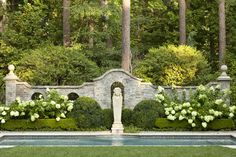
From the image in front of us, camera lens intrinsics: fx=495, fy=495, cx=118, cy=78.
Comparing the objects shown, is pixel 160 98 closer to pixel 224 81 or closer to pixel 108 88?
pixel 108 88

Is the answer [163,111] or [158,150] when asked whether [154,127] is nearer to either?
[163,111]

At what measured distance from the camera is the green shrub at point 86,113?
59.8ft

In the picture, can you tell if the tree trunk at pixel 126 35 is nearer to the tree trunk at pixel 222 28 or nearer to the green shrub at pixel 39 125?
the green shrub at pixel 39 125

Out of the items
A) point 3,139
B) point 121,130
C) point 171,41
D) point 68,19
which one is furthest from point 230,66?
point 3,139

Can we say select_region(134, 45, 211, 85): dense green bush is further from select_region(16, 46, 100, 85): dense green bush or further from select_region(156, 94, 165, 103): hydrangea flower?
select_region(156, 94, 165, 103): hydrangea flower

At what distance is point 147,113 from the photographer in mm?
18297

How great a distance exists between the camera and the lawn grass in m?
10.8

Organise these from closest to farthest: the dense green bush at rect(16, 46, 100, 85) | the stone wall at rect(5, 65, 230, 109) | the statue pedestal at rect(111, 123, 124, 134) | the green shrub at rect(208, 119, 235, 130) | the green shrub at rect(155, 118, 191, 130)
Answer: the statue pedestal at rect(111, 123, 124, 134) → the green shrub at rect(208, 119, 235, 130) → the green shrub at rect(155, 118, 191, 130) → the stone wall at rect(5, 65, 230, 109) → the dense green bush at rect(16, 46, 100, 85)

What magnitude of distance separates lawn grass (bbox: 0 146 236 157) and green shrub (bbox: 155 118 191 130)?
235 inches

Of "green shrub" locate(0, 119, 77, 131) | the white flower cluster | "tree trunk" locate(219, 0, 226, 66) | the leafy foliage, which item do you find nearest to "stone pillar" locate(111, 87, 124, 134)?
"green shrub" locate(0, 119, 77, 131)

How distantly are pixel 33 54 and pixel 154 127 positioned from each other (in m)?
7.33

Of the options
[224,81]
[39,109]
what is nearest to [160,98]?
[224,81]

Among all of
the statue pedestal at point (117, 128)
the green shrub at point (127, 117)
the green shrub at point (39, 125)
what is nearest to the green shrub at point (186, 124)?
the green shrub at point (127, 117)

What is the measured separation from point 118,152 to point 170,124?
7.12m
